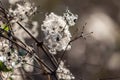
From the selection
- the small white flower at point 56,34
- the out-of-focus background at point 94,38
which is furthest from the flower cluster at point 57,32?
the out-of-focus background at point 94,38

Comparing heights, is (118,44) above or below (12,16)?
above

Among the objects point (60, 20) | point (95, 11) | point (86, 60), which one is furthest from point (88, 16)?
point (60, 20)

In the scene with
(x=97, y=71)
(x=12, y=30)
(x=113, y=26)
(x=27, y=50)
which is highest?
(x=113, y=26)

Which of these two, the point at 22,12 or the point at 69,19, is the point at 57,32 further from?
the point at 22,12

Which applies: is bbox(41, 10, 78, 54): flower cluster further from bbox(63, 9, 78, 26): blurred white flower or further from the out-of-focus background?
the out-of-focus background

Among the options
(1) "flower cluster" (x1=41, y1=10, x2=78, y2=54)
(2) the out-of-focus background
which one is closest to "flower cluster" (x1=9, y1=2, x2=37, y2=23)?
(1) "flower cluster" (x1=41, y1=10, x2=78, y2=54)

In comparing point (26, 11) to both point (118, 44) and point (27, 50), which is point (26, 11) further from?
point (118, 44)

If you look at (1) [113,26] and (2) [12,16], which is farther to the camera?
(1) [113,26]
